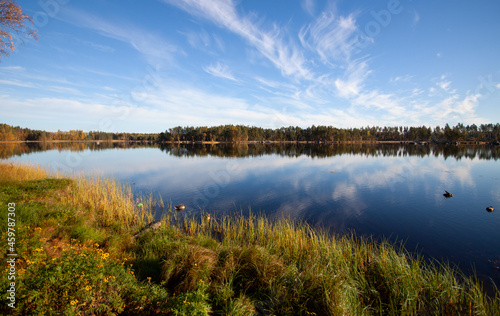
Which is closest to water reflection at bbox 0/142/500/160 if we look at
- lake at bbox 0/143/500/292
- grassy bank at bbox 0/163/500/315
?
lake at bbox 0/143/500/292

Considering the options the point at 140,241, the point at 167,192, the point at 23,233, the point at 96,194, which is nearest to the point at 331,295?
the point at 140,241

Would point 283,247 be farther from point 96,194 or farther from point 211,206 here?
point 96,194

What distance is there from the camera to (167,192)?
23156 mm

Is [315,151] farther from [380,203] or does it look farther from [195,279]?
[195,279]

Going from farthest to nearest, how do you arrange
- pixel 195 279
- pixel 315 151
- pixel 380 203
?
pixel 315 151 → pixel 380 203 → pixel 195 279

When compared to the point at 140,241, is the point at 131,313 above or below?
above

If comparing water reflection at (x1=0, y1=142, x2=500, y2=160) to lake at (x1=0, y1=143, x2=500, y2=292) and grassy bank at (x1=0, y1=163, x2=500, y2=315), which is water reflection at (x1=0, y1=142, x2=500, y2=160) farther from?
grassy bank at (x1=0, y1=163, x2=500, y2=315)

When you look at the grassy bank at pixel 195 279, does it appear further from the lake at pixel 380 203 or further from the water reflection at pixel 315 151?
the water reflection at pixel 315 151

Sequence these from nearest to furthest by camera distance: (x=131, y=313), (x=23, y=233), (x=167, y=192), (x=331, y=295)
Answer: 1. (x=131, y=313)
2. (x=331, y=295)
3. (x=23, y=233)
4. (x=167, y=192)

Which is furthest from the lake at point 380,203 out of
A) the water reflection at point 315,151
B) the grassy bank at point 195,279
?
the water reflection at point 315,151

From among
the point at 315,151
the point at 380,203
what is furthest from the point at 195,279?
the point at 315,151

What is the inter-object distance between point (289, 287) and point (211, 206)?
13.2 m

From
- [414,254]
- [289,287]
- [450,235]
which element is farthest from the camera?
[450,235]

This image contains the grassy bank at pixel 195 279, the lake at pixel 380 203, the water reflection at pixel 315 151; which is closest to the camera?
the grassy bank at pixel 195 279
